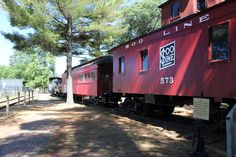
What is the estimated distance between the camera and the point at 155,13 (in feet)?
129

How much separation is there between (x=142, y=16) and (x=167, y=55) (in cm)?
2546

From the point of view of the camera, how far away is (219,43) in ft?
36.6

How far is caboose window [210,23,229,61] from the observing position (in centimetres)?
1088

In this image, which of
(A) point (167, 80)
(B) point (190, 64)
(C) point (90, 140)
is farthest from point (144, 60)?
(C) point (90, 140)

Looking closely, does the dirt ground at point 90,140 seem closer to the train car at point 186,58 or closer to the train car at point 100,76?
the train car at point 186,58

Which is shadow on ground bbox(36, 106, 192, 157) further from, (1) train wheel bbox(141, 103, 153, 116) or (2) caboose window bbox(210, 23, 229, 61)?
(1) train wheel bbox(141, 103, 153, 116)

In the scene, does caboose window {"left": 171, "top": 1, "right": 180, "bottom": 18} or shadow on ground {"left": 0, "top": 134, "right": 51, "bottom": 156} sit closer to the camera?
shadow on ground {"left": 0, "top": 134, "right": 51, "bottom": 156}

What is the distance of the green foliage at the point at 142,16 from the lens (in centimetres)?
3906

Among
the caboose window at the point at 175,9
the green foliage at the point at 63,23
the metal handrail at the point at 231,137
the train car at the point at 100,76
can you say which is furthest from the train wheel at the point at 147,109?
the metal handrail at the point at 231,137

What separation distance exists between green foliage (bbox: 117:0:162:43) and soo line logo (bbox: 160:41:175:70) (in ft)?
79.7

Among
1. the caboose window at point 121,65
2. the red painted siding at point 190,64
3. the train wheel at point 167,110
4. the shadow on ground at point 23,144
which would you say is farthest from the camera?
the caboose window at point 121,65

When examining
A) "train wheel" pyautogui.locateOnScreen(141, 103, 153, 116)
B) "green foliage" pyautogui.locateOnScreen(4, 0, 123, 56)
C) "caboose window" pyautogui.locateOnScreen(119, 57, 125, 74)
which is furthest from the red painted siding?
"green foliage" pyautogui.locateOnScreen(4, 0, 123, 56)

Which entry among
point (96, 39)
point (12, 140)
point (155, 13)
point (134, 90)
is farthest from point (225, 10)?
point (155, 13)

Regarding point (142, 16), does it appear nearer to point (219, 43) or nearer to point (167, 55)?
point (167, 55)
